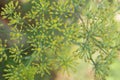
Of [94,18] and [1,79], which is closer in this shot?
[94,18]

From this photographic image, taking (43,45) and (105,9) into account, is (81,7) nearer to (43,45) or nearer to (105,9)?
(105,9)

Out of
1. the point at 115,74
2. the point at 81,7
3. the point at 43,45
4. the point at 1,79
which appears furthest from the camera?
the point at 115,74

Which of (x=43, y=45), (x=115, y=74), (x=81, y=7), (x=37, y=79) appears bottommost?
(x=115, y=74)

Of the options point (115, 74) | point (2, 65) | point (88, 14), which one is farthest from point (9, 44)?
point (115, 74)

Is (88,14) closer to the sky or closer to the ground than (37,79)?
closer to the sky

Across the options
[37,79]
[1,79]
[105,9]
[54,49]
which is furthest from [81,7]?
[1,79]

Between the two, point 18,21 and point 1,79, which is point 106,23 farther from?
point 1,79

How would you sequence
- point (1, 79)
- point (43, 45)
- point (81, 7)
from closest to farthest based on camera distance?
1. point (43, 45)
2. point (81, 7)
3. point (1, 79)

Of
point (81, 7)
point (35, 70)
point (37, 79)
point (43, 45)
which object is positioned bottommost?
point (37, 79)

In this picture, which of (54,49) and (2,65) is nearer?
(54,49)
